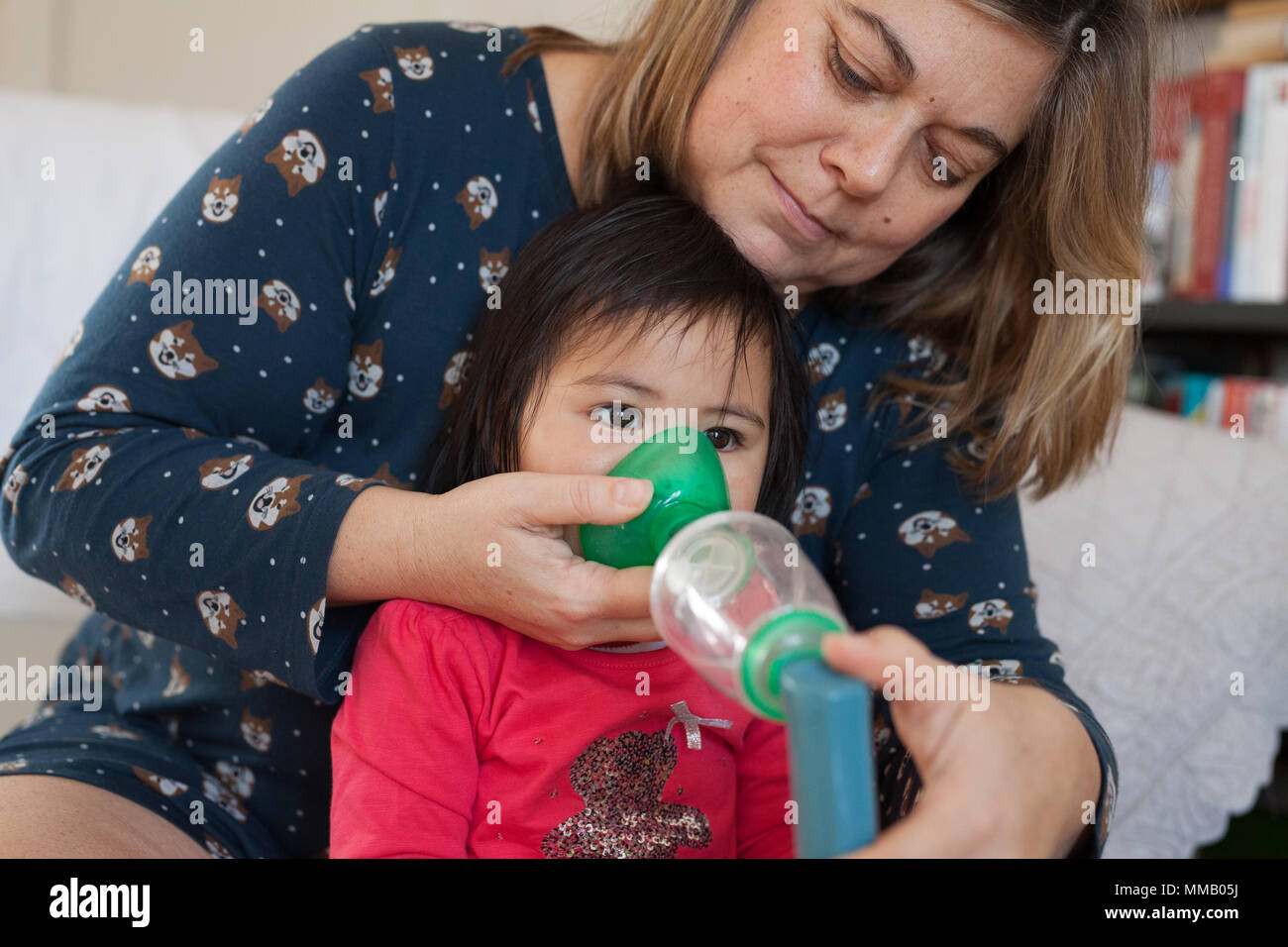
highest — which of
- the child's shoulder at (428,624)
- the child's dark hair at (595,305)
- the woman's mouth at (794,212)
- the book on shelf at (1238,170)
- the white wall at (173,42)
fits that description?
the white wall at (173,42)

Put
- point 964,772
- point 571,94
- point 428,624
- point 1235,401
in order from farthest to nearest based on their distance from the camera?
point 1235,401 → point 571,94 → point 428,624 → point 964,772

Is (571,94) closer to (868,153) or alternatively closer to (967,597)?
(868,153)

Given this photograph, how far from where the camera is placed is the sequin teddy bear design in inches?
35.2

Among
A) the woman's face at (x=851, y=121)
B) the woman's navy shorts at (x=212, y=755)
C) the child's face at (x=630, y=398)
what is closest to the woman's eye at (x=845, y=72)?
the woman's face at (x=851, y=121)

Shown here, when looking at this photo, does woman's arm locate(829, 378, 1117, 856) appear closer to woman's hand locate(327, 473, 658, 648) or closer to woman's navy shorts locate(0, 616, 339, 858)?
woman's hand locate(327, 473, 658, 648)

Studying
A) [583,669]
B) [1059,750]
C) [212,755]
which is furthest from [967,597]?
[212,755]

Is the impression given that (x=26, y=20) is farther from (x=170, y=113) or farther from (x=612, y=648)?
(x=612, y=648)

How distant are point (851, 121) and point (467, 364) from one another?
16.3 inches

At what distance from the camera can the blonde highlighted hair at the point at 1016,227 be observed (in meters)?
1.03

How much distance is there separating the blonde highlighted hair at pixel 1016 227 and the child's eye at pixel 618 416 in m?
0.29

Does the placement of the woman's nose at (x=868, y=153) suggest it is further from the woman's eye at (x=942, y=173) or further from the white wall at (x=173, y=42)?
the white wall at (x=173, y=42)

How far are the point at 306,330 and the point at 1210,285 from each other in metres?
1.99

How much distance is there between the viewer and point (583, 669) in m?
0.93

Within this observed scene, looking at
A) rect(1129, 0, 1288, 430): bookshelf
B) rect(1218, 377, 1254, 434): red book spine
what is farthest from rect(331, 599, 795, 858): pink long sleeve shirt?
rect(1218, 377, 1254, 434): red book spine
